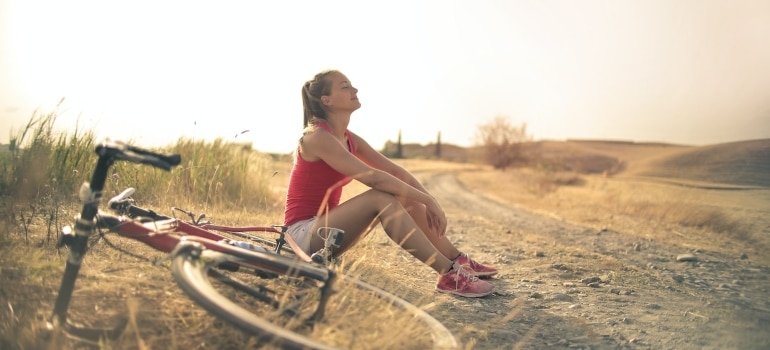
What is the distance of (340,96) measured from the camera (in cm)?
390

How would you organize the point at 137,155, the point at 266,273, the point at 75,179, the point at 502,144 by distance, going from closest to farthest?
the point at 137,155, the point at 266,273, the point at 75,179, the point at 502,144

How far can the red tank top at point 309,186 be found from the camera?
3.87 metres

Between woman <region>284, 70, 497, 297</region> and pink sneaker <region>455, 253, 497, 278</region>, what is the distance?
164 millimetres

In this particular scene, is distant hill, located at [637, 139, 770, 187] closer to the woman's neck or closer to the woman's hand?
the woman's hand

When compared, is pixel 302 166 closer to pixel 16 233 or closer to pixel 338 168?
pixel 338 168

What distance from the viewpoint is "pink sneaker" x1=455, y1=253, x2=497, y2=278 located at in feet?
14.5

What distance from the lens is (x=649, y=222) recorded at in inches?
410

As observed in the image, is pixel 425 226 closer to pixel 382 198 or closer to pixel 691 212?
pixel 382 198

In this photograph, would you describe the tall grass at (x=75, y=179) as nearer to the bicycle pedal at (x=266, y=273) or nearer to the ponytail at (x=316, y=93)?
the ponytail at (x=316, y=93)

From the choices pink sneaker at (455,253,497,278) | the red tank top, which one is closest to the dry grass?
pink sneaker at (455,253,497,278)

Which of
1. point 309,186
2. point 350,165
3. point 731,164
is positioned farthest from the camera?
point 731,164

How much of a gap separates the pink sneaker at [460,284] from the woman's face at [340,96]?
50.9 inches

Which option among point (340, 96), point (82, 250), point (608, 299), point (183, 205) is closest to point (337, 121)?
point (340, 96)

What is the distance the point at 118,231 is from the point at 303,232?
4.34ft
